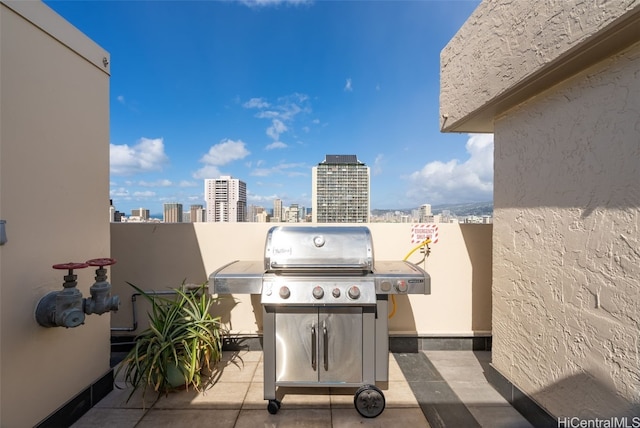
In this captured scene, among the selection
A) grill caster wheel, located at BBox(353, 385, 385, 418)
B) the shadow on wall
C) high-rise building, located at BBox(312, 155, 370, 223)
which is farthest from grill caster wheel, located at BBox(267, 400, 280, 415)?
high-rise building, located at BBox(312, 155, 370, 223)

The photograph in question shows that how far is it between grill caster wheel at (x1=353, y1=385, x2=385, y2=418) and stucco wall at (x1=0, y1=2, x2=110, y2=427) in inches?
81.3

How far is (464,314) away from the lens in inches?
120

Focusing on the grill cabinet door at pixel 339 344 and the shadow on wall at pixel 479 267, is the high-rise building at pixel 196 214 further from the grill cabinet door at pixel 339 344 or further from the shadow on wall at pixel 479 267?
the shadow on wall at pixel 479 267

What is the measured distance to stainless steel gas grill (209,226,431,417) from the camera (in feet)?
6.55

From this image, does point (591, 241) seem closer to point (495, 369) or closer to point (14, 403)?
point (495, 369)

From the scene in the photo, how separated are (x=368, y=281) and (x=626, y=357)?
1358 mm

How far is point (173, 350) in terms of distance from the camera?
7.16ft

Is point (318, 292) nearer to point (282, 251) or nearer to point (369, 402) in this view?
point (282, 251)

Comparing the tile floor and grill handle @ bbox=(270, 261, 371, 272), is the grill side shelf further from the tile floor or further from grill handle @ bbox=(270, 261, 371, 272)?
the tile floor

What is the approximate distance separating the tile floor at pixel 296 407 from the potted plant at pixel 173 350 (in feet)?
0.41
